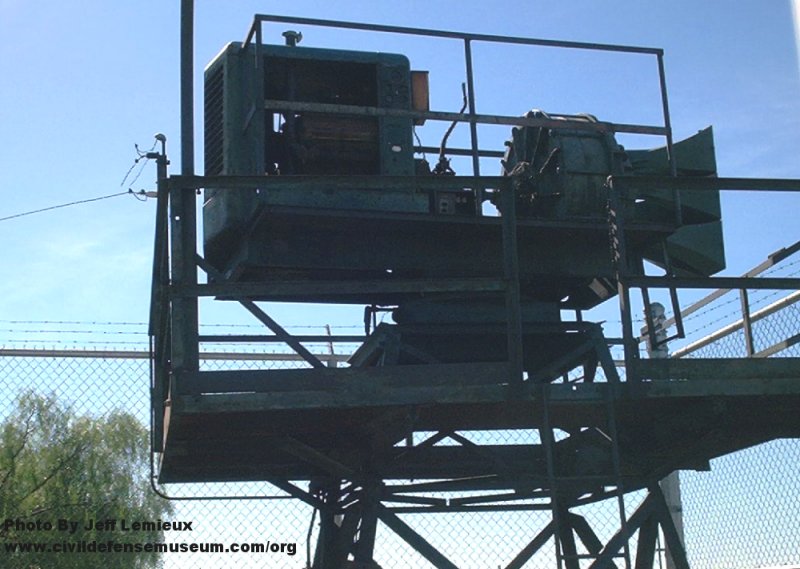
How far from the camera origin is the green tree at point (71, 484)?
10094 millimetres

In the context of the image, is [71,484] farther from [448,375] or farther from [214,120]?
[448,375]

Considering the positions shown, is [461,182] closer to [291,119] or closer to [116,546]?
[291,119]

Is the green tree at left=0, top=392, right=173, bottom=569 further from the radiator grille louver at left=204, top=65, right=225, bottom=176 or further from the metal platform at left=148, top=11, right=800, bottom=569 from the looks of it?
the radiator grille louver at left=204, top=65, right=225, bottom=176

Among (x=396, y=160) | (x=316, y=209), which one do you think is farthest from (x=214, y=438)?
(x=396, y=160)

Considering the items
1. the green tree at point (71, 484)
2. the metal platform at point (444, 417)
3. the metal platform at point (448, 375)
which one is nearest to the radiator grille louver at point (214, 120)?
the metal platform at point (448, 375)

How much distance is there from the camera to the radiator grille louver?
356 inches

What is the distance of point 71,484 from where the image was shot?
34.6 feet

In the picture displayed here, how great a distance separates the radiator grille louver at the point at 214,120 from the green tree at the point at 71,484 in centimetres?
278

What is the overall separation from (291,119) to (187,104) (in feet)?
2.42

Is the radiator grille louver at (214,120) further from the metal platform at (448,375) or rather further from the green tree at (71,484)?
the green tree at (71,484)

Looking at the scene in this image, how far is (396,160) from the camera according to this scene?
8.88 metres

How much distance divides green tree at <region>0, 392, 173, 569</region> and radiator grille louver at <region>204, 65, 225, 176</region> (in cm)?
278

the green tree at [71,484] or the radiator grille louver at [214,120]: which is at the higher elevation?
the radiator grille louver at [214,120]

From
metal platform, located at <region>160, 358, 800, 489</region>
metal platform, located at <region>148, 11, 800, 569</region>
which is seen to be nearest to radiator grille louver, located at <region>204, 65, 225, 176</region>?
metal platform, located at <region>148, 11, 800, 569</region>
